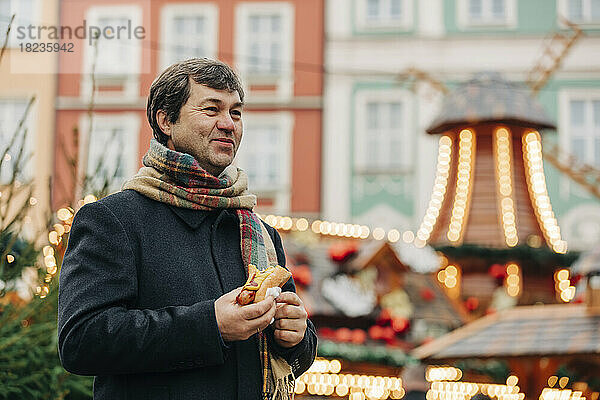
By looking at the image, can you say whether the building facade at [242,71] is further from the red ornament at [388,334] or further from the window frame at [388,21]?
the red ornament at [388,334]

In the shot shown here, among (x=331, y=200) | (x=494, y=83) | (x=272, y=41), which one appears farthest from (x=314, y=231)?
(x=272, y=41)

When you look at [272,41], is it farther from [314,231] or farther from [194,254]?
[194,254]

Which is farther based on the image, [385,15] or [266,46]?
[266,46]

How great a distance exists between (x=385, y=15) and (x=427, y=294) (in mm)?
13728

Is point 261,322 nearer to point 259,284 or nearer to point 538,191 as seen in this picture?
point 259,284

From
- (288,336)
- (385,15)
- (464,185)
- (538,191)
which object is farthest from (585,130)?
(288,336)

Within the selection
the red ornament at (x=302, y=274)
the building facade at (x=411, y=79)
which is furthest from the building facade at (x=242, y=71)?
the red ornament at (x=302, y=274)

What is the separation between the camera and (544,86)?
23.8m

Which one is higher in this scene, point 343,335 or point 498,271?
point 498,271

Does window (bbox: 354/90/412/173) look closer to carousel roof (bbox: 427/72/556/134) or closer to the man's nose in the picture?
carousel roof (bbox: 427/72/556/134)

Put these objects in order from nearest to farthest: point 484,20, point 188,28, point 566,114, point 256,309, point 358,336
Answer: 1. point 256,309
2. point 358,336
3. point 566,114
4. point 484,20
5. point 188,28

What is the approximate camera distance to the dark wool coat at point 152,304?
229cm

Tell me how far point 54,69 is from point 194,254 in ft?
77.3

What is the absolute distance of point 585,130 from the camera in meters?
23.7
